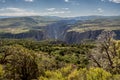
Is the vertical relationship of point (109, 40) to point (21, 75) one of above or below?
above

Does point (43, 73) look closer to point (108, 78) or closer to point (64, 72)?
point (64, 72)

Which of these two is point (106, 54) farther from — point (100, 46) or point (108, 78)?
point (108, 78)

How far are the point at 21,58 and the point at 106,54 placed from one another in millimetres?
29899

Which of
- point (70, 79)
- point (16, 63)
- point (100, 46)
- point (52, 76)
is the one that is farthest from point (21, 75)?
point (100, 46)

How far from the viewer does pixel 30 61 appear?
308 feet

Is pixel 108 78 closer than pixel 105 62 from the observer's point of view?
Yes

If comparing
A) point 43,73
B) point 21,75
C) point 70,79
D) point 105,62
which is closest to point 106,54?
point 105,62

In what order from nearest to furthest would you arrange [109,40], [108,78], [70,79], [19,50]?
[108,78]
[70,79]
[109,40]
[19,50]

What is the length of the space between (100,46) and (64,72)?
16780 mm

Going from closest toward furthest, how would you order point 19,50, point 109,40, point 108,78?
point 108,78
point 109,40
point 19,50

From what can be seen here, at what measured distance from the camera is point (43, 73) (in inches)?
3836

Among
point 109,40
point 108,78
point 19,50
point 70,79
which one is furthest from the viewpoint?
point 19,50

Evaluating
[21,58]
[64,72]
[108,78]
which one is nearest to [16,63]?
[21,58]

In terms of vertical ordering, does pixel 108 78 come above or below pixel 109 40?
below
